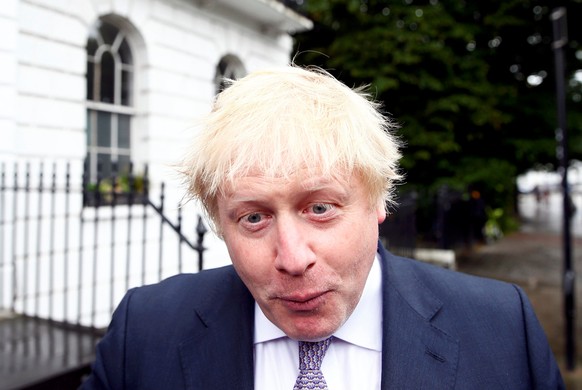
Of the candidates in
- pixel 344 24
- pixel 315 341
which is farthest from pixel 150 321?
pixel 344 24

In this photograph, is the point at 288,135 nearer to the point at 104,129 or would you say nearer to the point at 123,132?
the point at 104,129

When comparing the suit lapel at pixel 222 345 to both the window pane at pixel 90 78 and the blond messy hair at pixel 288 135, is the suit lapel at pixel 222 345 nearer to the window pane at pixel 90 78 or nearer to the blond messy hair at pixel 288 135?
the blond messy hair at pixel 288 135

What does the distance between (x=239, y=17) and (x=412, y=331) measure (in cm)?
892

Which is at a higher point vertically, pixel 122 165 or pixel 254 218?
pixel 122 165

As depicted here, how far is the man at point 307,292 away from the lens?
115cm

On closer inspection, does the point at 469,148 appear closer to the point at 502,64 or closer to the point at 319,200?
the point at 502,64

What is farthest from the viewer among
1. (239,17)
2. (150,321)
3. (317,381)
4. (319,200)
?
(239,17)

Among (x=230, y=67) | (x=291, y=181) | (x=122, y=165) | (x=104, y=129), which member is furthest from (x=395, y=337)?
(x=230, y=67)

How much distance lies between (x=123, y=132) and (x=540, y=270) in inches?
364

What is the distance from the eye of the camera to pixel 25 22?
5691 mm

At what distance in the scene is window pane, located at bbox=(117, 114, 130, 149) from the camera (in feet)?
24.0

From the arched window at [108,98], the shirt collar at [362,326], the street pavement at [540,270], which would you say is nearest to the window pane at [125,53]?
the arched window at [108,98]

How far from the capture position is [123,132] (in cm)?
739

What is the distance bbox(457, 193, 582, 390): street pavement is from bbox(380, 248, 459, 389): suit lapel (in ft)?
15.8
